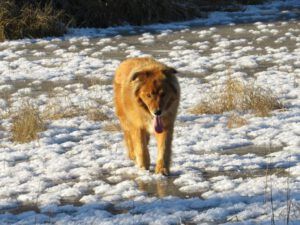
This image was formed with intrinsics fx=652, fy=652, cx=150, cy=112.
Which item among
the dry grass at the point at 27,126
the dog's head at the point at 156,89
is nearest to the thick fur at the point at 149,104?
the dog's head at the point at 156,89

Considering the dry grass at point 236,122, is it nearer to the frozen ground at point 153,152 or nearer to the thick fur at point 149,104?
the frozen ground at point 153,152

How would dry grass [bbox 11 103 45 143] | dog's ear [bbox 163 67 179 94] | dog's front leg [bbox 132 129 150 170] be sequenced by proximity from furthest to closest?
dry grass [bbox 11 103 45 143], dog's front leg [bbox 132 129 150 170], dog's ear [bbox 163 67 179 94]

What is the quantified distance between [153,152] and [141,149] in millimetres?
935

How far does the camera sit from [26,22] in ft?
56.8

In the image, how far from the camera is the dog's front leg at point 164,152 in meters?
6.67

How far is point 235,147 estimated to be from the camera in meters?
7.68

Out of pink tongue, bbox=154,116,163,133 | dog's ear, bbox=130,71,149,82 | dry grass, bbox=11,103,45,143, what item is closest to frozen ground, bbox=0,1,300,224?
dry grass, bbox=11,103,45,143

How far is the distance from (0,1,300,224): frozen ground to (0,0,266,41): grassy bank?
2.08 metres

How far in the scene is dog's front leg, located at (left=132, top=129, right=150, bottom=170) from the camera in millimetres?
6809

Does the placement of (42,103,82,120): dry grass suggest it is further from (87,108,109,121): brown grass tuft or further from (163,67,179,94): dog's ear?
(163,67,179,94): dog's ear

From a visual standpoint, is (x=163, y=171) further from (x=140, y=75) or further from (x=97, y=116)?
(x=97, y=116)

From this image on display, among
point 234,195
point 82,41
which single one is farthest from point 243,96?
point 82,41

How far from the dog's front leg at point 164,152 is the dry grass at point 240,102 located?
279 cm

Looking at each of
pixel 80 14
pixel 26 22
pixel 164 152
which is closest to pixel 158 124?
pixel 164 152
